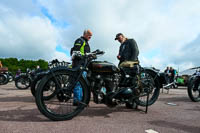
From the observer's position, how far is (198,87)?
4.44 m

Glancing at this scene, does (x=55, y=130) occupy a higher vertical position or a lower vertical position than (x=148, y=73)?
lower

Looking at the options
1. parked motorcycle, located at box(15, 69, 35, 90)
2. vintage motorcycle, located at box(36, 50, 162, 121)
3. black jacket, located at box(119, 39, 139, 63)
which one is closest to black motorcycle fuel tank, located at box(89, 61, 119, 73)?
vintage motorcycle, located at box(36, 50, 162, 121)

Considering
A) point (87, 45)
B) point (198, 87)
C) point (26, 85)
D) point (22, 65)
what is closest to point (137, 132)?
point (87, 45)

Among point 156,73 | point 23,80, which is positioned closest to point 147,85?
point 156,73

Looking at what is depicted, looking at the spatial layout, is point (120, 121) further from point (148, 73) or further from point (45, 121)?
point (148, 73)

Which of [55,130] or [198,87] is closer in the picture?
[55,130]

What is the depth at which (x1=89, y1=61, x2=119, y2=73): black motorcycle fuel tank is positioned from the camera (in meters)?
2.49

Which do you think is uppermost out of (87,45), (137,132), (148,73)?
(87,45)

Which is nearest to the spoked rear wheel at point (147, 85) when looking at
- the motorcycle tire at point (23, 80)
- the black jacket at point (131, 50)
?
the black jacket at point (131, 50)

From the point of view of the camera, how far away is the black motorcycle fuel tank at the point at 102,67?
98.1 inches

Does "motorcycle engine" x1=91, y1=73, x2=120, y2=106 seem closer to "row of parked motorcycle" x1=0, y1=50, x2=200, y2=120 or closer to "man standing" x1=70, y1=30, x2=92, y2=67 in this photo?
"row of parked motorcycle" x1=0, y1=50, x2=200, y2=120

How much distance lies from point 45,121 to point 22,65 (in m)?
76.3

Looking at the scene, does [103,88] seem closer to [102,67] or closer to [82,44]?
[102,67]

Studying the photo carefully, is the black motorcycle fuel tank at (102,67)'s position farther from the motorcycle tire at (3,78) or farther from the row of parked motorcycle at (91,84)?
the motorcycle tire at (3,78)
